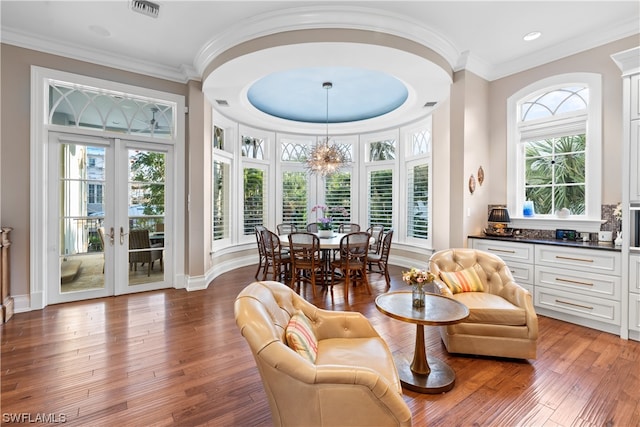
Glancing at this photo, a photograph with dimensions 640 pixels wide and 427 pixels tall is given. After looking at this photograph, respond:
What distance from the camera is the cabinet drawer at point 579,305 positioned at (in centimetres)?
320

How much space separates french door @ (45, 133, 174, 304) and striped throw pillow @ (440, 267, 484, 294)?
161 inches

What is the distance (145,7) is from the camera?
3.23 m

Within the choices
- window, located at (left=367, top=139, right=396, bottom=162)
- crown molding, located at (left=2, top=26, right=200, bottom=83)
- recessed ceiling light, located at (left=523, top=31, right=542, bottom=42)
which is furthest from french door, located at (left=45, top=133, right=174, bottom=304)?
recessed ceiling light, located at (left=523, top=31, right=542, bottom=42)

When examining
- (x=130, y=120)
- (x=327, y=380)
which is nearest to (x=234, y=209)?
(x=130, y=120)

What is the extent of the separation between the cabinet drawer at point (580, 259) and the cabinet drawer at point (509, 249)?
97mm

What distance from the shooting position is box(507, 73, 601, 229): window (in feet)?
12.5

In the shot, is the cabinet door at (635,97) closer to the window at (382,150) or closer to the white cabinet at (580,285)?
the white cabinet at (580,285)

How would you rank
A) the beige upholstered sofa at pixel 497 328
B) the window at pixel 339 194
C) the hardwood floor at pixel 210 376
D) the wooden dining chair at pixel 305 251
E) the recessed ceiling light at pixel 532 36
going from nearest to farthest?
the hardwood floor at pixel 210 376
the beige upholstered sofa at pixel 497 328
the recessed ceiling light at pixel 532 36
the wooden dining chair at pixel 305 251
the window at pixel 339 194

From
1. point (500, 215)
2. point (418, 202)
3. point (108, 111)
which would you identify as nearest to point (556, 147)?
point (500, 215)

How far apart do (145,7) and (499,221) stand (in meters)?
5.20

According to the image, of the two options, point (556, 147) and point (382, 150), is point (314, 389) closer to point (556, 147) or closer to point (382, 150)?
point (556, 147)

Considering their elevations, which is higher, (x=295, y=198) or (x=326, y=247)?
(x=295, y=198)

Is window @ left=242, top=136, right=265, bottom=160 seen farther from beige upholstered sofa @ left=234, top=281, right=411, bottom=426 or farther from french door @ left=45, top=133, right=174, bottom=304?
beige upholstered sofa @ left=234, top=281, right=411, bottom=426

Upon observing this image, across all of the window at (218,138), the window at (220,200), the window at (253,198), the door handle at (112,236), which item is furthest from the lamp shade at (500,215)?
the door handle at (112,236)
